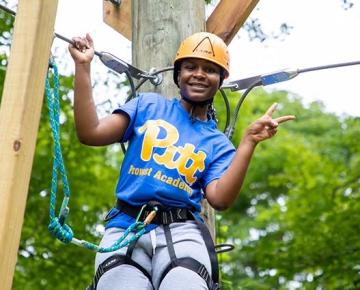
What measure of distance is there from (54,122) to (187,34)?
56.9 inches

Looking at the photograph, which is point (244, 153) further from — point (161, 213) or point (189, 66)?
point (189, 66)

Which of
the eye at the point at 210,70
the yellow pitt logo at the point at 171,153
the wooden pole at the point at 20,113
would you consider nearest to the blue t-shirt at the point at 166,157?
the yellow pitt logo at the point at 171,153

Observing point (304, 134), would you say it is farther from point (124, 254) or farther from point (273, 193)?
point (124, 254)

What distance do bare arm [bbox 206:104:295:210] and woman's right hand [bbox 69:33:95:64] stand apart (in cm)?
68

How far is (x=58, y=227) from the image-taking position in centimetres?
308

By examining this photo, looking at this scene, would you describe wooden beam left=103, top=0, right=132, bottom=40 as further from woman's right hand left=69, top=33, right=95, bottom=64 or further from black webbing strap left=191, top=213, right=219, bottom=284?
black webbing strap left=191, top=213, right=219, bottom=284

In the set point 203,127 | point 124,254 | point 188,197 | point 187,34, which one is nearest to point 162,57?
point 187,34

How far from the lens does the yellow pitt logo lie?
11.5ft

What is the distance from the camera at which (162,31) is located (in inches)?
169

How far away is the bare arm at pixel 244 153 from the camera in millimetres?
3330

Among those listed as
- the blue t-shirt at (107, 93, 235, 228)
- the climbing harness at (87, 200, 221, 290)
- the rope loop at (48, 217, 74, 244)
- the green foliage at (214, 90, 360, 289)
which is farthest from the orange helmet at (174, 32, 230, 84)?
the green foliage at (214, 90, 360, 289)

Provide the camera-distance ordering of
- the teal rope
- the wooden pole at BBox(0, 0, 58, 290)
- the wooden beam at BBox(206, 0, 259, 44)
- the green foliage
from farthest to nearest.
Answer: the green foliage, the wooden beam at BBox(206, 0, 259, 44), the teal rope, the wooden pole at BBox(0, 0, 58, 290)

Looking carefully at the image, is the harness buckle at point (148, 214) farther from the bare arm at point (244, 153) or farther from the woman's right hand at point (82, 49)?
the woman's right hand at point (82, 49)

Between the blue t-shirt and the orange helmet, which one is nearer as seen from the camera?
the blue t-shirt
